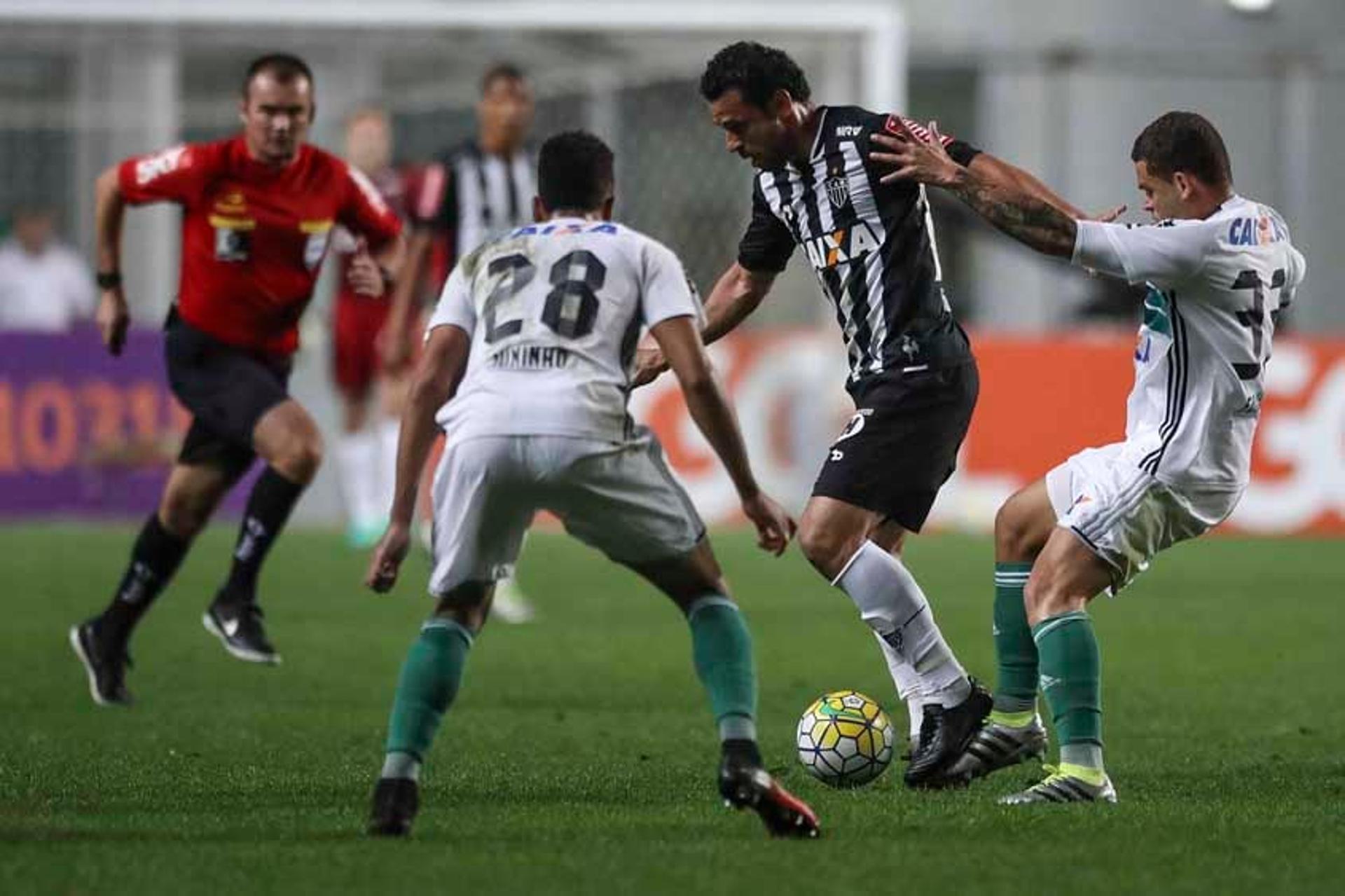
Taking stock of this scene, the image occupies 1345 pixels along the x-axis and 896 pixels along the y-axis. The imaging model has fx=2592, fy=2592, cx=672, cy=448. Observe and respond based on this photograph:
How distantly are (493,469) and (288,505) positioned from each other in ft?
13.6

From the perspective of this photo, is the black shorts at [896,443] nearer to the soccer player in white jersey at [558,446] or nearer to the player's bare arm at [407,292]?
the soccer player in white jersey at [558,446]

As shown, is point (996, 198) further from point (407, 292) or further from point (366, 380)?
point (366, 380)

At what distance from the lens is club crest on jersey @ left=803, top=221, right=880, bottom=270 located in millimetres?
7207

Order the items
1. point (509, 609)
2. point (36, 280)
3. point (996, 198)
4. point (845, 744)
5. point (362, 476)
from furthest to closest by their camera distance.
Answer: point (36, 280) → point (362, 476) → point (509, 609) → point (845, 744) → point (996, 198)

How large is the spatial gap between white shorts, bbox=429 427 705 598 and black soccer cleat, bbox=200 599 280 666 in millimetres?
4117

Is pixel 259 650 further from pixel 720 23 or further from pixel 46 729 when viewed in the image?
pixel 720 23

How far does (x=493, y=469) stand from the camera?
5.97 metres

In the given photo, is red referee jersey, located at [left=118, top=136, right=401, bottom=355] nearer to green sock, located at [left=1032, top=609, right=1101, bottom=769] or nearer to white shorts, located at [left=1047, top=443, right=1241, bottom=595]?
white shorts, located at [left=1047, top=443, right=1241, bottom=595]

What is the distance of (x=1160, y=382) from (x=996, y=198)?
0.74 metres

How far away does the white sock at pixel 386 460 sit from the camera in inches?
592

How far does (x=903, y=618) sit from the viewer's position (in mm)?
7285

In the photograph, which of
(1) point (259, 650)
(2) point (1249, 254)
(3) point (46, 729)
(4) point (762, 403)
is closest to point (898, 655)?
(2) point (1249, 254)

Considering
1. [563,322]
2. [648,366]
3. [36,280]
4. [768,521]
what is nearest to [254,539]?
[648,366]

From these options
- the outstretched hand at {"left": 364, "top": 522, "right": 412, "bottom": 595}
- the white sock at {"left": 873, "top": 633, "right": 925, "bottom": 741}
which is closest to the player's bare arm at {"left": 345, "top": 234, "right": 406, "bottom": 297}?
the white sock at {"left": 873, "top": 633, "right": 925, "bottom": 741}
